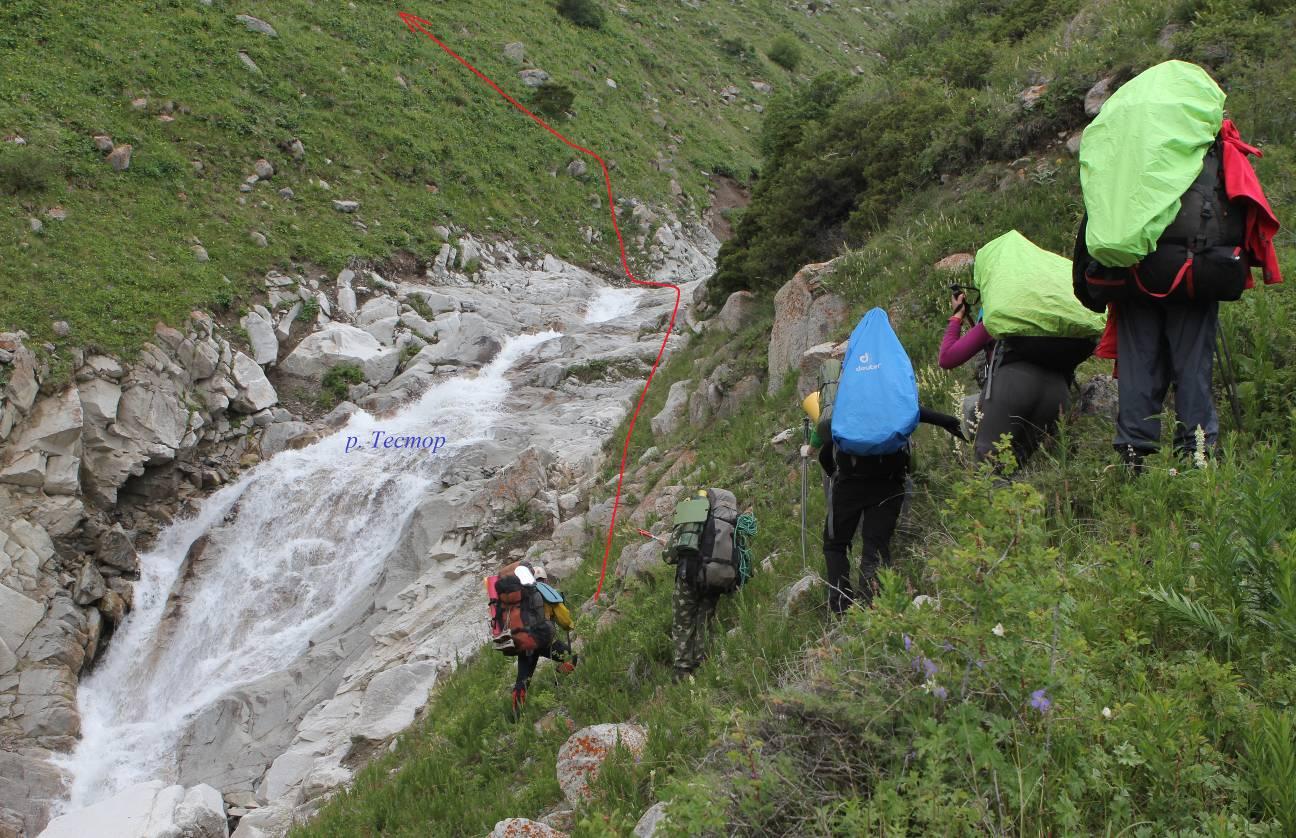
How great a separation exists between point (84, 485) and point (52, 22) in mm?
16897

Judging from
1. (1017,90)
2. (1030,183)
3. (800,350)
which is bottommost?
(800,350)

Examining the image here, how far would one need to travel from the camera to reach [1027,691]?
8.87ft

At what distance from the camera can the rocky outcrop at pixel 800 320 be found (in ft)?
37.8

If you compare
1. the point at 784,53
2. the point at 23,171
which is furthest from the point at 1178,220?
the point at 784,53

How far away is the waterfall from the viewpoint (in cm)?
1256

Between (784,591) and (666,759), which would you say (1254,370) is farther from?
(666,759)

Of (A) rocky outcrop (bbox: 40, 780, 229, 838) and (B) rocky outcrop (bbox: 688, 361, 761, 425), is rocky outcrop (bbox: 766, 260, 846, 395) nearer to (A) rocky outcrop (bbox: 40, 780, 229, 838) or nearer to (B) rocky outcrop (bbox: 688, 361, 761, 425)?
(B) rocky outcrop (bbox: 688, 361, 761, 425)

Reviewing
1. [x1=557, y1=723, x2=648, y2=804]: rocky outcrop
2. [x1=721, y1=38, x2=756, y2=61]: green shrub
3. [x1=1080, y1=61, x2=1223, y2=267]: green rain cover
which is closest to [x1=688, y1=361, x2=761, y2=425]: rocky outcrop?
[x1=557, y1=723, x2=648, y2=804]: rocky outcrop

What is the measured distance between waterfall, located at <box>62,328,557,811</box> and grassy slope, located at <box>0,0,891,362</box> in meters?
4.14

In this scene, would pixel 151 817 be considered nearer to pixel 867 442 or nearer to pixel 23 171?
pixel 867 442

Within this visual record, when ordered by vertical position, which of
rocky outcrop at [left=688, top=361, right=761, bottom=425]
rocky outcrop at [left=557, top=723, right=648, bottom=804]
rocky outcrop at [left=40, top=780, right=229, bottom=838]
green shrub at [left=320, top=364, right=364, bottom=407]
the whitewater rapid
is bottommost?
the whitewater rapid

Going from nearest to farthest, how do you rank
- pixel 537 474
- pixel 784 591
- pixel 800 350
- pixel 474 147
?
pixel 784 591 → pixel 800 350 → pixel 537 474 → pixel 474 147

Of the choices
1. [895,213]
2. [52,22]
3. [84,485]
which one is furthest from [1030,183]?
[52,22]

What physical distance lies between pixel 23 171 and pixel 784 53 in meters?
43.9
